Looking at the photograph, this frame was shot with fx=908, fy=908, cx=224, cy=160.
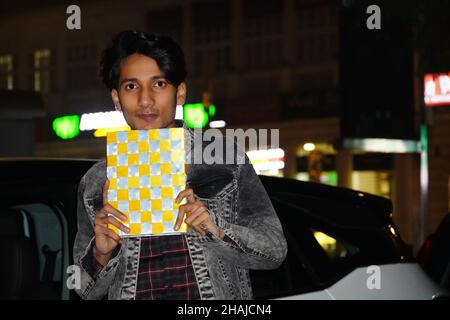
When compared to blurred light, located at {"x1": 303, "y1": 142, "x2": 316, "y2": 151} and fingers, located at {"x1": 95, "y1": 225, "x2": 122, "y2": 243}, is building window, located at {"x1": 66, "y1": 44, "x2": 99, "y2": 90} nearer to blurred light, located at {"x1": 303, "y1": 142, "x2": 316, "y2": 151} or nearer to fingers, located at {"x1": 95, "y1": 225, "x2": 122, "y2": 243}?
blurred light, located at {"x1": 303, "y1": 142, "x2": 316, "y2": 151}

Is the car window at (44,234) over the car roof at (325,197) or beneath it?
beneath

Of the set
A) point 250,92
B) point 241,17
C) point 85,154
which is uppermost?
point 241,17

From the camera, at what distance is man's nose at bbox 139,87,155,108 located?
2590 millimetres

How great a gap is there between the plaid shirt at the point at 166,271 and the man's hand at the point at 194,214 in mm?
93

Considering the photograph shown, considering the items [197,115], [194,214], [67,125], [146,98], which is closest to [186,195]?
[194,214]

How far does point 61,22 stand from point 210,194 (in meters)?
32.6

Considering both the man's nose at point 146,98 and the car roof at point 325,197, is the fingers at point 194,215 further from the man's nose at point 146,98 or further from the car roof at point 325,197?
the car roof at point 325,197

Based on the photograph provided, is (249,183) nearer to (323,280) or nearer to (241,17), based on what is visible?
(323,280)

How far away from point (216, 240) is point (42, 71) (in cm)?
3333

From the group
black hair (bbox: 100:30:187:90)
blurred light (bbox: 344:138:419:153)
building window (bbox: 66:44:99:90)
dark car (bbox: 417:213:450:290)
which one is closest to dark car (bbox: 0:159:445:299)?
black hair (bbox: 100:30:187:90)

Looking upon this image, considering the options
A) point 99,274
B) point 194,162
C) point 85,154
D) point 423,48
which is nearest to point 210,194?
point 194,162

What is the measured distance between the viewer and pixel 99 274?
8.46ft

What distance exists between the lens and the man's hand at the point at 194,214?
7.88 ft

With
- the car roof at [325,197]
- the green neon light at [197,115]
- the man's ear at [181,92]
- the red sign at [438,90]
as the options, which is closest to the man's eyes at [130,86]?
the man's ear at [181,92]
